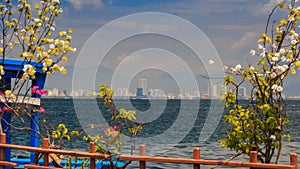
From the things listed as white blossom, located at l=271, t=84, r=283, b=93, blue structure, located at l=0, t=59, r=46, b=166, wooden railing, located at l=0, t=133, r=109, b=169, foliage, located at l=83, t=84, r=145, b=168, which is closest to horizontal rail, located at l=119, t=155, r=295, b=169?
wooden railing, located at l=0, t=133, r=109, b=169

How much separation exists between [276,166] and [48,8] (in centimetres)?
455

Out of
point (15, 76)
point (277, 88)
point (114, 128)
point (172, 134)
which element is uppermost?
point (15, 76)

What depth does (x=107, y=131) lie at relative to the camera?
8.09 metres

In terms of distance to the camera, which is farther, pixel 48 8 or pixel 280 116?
pixel 48 8

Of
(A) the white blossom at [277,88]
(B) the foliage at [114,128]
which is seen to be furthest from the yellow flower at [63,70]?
(A) the white blossom at [277,88]

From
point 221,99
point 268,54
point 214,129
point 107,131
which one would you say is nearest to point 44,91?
point 107,131

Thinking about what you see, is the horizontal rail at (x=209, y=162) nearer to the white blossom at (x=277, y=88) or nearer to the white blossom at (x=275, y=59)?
the white blossom at (x=277, y=88)

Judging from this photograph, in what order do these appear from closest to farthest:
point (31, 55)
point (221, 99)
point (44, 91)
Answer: point (221, 99), point (31, 55), point (44, 91)

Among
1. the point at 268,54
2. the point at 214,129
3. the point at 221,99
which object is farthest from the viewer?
the point at 214,129

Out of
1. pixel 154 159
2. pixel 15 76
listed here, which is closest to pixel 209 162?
pixel 154 159

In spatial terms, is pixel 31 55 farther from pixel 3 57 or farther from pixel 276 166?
pixel 276 166

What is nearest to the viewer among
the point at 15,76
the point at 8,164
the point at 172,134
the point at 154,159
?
the point at 154,159

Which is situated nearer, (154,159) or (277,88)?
(154,159)

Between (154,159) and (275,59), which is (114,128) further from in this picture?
(275,59)
